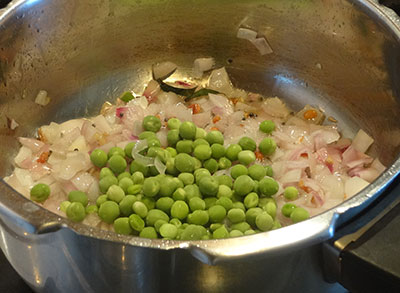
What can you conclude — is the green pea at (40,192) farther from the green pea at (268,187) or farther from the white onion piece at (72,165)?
the green pea at (268,187)

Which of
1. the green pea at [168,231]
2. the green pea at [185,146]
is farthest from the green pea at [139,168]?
the green pea at [168,231]

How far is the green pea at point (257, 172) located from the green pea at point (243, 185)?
0.04 metres

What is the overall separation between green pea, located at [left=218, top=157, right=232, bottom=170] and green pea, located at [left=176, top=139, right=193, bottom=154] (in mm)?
79

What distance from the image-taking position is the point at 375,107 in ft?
4.46

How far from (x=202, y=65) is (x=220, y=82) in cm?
9

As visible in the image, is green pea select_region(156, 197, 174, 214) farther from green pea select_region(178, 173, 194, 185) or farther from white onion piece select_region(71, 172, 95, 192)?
white onion piece select_region(71, 172, 95, 192)

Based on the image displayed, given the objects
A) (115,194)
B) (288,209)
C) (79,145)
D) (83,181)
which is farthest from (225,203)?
(79,145)

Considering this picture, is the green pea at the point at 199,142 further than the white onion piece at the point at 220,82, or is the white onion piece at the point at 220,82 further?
the white onion piece at the point at 220,82

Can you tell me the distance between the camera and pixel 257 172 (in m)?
1.21

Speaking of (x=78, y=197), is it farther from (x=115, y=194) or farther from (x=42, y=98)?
(x=42, y=98)

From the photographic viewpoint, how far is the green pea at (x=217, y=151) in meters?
1.27

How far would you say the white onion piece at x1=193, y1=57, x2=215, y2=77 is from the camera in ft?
5.27

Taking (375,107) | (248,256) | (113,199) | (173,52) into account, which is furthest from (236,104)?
(248,256)

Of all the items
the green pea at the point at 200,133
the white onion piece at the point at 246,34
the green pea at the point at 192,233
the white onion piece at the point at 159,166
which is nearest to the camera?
the green pea at the point at 192,233
